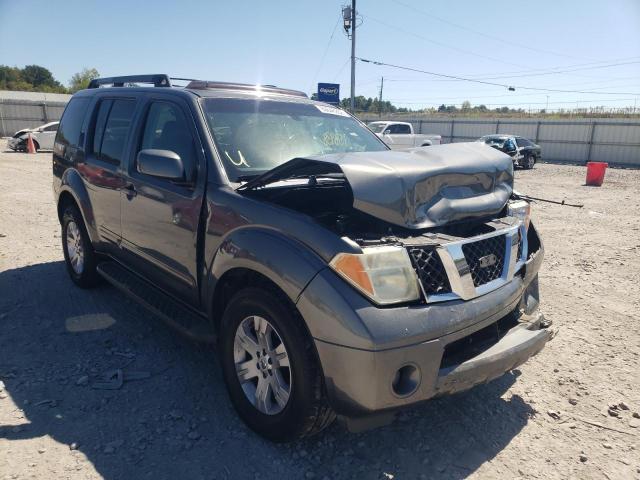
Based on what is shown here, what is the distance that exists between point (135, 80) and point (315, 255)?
3.21 meters

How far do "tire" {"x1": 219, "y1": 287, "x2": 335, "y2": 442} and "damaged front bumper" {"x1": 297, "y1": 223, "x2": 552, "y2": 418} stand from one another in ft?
0.43

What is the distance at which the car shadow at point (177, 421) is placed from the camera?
97.9 inches

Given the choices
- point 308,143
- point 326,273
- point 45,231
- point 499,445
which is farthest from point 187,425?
point 45,231

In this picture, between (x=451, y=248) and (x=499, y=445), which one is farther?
(x=499, y=445)

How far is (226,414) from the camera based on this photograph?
2.92 metres

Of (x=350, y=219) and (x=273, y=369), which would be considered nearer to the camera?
(x=273, y=369)

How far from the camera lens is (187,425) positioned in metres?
2.81

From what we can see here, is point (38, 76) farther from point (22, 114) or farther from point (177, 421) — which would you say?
point (177, 421)

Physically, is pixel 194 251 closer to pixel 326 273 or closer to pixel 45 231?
pixel 326 273

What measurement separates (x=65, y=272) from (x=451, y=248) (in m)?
4.80

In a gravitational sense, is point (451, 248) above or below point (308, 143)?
below

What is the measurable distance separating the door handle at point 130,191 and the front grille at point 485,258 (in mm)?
2516

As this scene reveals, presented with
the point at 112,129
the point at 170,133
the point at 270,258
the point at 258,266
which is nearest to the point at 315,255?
the point at 270,258

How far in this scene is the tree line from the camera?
79.2 metres
